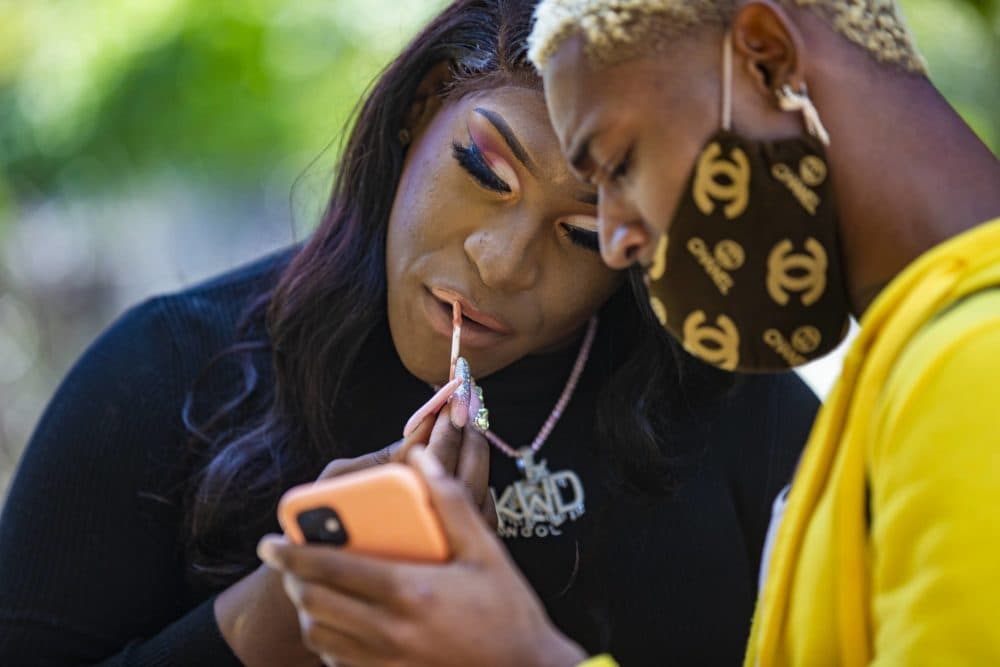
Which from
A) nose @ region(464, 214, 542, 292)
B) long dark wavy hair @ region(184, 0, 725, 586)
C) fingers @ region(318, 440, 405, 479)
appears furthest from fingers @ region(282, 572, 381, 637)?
long dark wavy hair @ region(184, 0, 725, 586)

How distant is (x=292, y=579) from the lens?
4.22 feet

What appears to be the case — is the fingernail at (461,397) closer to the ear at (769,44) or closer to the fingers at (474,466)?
the fingers at (474,466)

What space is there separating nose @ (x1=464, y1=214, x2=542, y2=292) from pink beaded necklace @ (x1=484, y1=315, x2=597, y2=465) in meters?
0.36

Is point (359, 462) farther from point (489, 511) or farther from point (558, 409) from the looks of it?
point (558, 409)

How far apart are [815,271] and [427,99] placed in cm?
94

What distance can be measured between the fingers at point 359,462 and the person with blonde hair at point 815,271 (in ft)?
1.31

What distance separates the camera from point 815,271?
1415mm

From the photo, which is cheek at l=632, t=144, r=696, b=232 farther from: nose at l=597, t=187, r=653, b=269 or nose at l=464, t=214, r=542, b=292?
nose at l=464, t=214, r=542, b=292

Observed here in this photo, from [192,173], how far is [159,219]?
0.55m

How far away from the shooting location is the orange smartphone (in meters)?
1.25

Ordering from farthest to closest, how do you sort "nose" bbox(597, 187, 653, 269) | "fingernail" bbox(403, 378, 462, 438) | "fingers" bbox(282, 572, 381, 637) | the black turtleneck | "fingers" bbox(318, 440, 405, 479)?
the black turtleneck → "fingernail" bbox(403, 378, 462, 438) → "fingers" bbox(318, 440, 405, 479) → "nose" bbox(597, 187, 653, 269) → "fingers" bbox(282, 572, 381, 637)

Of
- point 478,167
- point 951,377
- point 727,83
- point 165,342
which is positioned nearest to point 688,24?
point 727,83

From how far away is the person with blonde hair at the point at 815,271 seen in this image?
1.17 metres

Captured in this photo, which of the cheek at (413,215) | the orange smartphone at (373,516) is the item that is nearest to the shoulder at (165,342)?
the cheek at (413,215)
